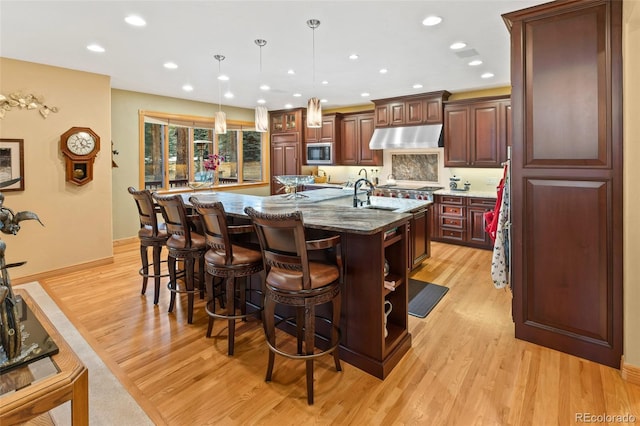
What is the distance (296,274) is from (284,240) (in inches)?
8.7

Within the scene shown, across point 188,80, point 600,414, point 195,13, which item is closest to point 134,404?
point 600,414

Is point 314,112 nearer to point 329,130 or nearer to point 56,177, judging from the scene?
point 56,177

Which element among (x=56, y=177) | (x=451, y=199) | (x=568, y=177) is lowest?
(x=451, y=199)

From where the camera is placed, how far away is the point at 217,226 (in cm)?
257

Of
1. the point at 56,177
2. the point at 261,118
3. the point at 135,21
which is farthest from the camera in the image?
the point at 56,177

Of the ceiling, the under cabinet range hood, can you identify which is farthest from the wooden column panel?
the under cabinet range hood

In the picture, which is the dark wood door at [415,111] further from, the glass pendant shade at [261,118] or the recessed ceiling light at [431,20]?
the glass pendant shade at [261,118]

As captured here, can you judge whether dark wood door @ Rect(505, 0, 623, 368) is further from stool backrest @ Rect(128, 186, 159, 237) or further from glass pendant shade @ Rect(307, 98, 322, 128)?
stool backrest @ Rect(128, 186, 159, 237)

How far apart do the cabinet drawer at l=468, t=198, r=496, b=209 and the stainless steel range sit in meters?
0.66

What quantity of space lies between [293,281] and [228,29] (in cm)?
253

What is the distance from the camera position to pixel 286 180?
384 centimetres

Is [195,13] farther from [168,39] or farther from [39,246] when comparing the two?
[39,246]

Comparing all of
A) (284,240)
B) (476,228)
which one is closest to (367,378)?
(284,240)

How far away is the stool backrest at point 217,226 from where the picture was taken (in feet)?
8.16
